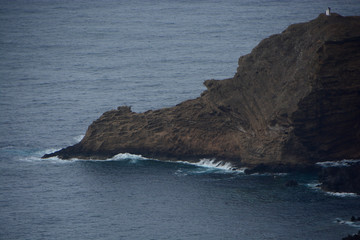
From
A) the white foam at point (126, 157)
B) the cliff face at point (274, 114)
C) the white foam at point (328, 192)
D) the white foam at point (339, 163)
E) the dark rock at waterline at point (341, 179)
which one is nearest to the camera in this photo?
the white foam at point (328, 192)

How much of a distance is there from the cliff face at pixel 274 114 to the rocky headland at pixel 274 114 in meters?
0.11

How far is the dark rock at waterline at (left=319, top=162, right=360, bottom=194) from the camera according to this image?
272 feet

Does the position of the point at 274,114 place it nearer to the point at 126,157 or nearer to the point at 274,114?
the point at 274,114

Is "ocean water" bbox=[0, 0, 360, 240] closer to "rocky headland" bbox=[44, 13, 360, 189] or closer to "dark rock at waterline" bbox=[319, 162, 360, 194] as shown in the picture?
"dark rock at waterline" bbox=[319, 162, 360, 194]

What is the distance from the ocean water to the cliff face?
8.30 feet

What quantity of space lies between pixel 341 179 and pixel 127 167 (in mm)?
27373

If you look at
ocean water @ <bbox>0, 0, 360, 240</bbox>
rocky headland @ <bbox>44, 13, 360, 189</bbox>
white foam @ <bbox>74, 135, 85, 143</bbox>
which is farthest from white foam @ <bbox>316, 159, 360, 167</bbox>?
white foam @ <bbox>74, 135, 85, 143</bbox>

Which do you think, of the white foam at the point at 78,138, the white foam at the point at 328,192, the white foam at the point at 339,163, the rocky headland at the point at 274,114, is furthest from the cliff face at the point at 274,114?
the white foam at the point at 78,138

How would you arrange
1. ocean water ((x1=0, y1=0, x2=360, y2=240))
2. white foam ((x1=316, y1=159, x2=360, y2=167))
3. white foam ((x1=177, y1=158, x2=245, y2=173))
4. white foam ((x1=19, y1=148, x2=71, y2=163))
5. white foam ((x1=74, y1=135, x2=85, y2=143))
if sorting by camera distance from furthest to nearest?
white foam ((x1=74, y1=135, x2=85, y2=143)) < white foam ((x1=19, y1=148, x2=71, y2=163)) < white foam ((x1=177, y1=158, x2=245, y2=173)) < white foam ((x1=316, y1=159, x2=360, y2=167)) < ocean water ((x1=0, y1=0, x2=360, y2=240))

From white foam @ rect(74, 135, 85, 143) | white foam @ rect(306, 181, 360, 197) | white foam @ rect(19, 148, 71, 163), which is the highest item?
white foam @ rect(74, 135, 85, 143)

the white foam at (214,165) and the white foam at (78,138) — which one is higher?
the white foam at (78,138)

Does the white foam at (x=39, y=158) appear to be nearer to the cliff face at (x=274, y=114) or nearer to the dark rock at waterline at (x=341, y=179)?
the cliff face at (x=274, y=114)

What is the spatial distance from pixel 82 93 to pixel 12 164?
1316 inches

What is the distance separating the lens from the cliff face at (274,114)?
8644cm
